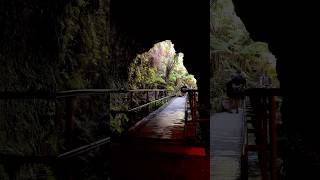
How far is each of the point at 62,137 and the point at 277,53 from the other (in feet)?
12.0

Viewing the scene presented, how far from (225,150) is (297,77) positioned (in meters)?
3.13

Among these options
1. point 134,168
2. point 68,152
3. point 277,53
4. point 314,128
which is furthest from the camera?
point 134,168

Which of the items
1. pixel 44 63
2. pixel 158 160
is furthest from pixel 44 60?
pixel 158 160

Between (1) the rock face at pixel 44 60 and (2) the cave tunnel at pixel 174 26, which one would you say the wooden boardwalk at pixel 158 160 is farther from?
(2) the cave tunnel at pixel 174 26

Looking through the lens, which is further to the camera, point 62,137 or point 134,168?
point 134,168

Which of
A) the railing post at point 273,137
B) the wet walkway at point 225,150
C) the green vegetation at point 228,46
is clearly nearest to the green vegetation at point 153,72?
the green vegetation at point 228,46

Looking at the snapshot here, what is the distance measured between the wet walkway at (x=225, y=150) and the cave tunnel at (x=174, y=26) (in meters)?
1.84

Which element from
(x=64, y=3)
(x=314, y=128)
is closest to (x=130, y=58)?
(x=64, y=3)

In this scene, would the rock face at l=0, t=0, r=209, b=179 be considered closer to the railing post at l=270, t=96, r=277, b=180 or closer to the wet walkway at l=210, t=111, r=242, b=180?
the railing post at l=270, t=96, r=277, b=180

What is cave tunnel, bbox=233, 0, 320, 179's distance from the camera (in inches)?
128

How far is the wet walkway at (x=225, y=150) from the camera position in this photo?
5250mm

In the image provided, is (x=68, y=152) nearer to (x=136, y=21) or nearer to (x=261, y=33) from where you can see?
(x=261, y=33)

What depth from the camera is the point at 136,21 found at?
13680 millimetres

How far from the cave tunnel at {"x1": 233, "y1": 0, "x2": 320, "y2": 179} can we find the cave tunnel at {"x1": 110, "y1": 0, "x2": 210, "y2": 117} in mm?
7139
